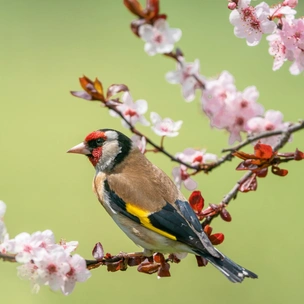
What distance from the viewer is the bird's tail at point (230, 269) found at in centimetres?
168

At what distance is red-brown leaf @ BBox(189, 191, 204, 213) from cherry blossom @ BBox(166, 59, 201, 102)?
1.29 ft

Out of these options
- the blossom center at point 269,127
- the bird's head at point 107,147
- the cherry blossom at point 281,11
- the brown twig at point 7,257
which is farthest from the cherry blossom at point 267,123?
the bird's head at point 107,147

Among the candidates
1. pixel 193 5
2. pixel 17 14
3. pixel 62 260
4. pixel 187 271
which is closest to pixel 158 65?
pixel 193 5

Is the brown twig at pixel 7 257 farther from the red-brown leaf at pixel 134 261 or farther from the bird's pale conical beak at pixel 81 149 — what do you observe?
the bird's pale conical beak at pixel 81 149

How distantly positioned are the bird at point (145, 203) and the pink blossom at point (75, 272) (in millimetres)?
293

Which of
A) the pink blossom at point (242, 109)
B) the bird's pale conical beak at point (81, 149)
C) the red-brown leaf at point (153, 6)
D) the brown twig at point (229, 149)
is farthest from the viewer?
the bird's pale conical beak at point (81, 149)

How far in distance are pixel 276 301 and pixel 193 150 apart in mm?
2582

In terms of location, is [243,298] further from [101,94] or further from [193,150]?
[101,94]

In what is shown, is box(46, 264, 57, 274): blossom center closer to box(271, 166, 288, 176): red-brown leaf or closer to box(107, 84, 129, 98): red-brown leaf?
box(107, 84, 129, 98): red-brown leaf

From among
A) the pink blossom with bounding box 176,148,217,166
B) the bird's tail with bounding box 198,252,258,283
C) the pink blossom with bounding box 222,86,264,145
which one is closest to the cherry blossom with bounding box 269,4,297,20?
the pink blossom with bounding box 222,86,264,145

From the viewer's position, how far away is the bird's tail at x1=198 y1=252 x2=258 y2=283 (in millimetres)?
1683

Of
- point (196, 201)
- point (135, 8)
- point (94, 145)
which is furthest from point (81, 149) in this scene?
point (135, 8)

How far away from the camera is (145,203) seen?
187 cm

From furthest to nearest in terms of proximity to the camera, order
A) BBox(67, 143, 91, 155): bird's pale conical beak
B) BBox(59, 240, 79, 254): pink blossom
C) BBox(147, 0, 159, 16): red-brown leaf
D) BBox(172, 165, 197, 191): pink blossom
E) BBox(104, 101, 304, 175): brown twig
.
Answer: BBox(67, 143, 91, 155): bird's pale conical beak, BBox(172, 165, 197, 191): pink blossom, BBox(59, 240, 79, 254): pink blossom, BBox(104, 101, 304, 175): brown twig, BBox(147, 0, 159, 16): red-brown leaf
